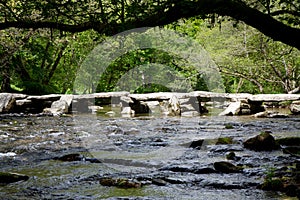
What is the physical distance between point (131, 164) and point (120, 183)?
1373mm

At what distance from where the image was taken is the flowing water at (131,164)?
436 centimetres

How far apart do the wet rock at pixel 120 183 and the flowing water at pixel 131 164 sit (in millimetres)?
85

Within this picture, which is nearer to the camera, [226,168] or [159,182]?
[159,182]

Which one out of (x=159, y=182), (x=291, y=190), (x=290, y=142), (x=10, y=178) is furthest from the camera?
(x=290, y=142)

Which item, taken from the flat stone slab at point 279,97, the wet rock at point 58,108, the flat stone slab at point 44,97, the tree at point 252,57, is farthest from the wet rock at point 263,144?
the tree at point 252,57

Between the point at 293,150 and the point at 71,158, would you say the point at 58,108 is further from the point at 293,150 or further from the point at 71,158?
the point at 293,150

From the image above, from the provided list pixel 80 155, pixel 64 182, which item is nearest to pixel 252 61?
pixel 80 155

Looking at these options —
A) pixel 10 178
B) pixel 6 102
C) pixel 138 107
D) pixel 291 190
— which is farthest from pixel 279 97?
pixel 10 178

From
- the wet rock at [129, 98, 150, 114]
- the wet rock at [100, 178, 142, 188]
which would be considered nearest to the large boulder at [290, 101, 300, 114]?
the wet rock at [129, 98, 150, 114]

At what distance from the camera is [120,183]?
4.62m

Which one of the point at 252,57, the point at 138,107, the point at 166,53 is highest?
the point at 166,53

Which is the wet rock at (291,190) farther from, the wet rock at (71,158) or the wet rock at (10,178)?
the wet rock at (71,158)

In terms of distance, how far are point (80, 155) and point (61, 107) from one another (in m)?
10.8

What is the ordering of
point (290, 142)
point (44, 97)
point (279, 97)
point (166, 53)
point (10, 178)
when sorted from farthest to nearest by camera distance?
point (166, 53) < point (44, 97) < point (279, 97) < point (290, 142) < point (10, 178)
